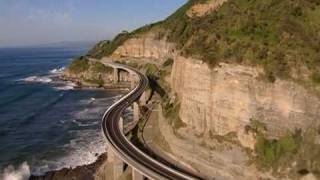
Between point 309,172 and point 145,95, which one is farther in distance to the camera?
point 145,95

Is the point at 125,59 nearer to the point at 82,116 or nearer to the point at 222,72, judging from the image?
the point at 82,116

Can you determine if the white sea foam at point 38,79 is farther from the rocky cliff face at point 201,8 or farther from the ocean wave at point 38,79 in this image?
the rocky cliff face at point 201,8

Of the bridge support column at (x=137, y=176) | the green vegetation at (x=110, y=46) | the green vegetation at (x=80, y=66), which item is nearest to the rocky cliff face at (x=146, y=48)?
the green vegetation at (x=110, y=46)

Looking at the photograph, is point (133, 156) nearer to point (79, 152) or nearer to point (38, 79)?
point (79, 152)

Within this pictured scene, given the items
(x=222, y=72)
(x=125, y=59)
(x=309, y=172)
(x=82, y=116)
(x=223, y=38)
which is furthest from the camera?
(x=125, y=59)

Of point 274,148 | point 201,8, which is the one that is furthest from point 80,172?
point 201,8

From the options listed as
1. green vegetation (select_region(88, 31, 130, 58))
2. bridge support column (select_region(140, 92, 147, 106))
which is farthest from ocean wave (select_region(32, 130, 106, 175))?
green vegetation (select_region(88, 31, 130, 58))

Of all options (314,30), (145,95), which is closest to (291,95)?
(314,30)

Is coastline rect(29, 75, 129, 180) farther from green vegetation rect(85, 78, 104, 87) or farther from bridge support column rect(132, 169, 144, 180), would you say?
green vegetation rect(85, 78, 104, 87)
